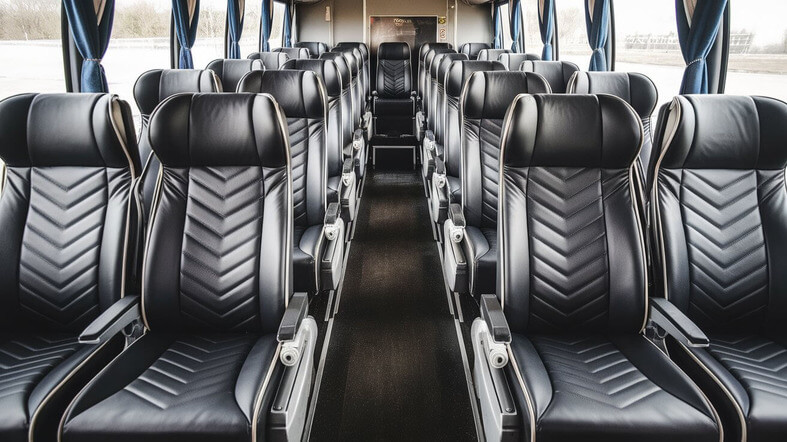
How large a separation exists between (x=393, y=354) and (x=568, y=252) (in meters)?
1.19

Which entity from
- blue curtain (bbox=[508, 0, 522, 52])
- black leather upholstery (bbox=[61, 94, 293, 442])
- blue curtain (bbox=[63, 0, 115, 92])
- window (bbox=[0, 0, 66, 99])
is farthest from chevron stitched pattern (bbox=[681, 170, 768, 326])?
blue curtain (bbox=[508, 0, 522, 52])

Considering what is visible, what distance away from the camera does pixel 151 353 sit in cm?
174

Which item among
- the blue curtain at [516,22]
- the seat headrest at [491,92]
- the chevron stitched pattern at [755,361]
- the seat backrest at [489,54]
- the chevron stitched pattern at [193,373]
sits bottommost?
the chevron stitched pattern at [755,361]

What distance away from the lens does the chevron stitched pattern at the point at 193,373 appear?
149 cm

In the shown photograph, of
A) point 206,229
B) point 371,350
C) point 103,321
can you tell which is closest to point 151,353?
A: point 103,321

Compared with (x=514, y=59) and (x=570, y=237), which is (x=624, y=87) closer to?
(x=570, y=237)

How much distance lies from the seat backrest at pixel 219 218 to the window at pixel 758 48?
2680mm

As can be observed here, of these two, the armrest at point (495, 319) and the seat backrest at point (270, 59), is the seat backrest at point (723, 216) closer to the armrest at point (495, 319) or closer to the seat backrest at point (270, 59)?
the armrest at point (495, 319)

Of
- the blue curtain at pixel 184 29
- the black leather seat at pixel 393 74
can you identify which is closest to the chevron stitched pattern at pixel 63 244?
the blue curtain at pixel 184 29

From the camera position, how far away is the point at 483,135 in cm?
286

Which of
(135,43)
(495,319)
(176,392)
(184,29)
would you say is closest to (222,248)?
(176,392)

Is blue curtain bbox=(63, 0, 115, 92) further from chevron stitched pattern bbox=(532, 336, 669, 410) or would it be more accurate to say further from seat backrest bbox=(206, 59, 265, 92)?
chevron stitched pattern bbox=(532, 336, 669, 410)

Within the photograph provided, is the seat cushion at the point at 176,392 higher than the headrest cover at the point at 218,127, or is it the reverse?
the headrest cover at the point at 218,127

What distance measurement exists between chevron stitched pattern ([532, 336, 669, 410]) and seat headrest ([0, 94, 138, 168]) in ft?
5.41
